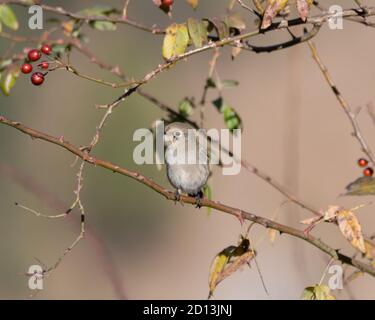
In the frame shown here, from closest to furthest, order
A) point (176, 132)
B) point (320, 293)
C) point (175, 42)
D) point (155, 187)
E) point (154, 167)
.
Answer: point (320, 293)
point (155, 187)
point (175, 42)
point (176, 132)
point (154, 167)

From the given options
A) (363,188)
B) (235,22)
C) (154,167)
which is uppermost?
(154,167)

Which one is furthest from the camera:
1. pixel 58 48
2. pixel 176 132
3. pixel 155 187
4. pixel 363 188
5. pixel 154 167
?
pixel 154 167

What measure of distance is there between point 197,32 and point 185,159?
51.0 inches

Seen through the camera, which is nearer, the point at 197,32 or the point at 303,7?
the point at 303,7

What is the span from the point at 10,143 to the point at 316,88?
2568mm

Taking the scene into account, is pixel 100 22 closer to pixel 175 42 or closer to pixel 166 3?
pixel 166 3

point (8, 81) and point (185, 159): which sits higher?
point (185, 159)

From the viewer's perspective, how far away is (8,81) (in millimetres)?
2496

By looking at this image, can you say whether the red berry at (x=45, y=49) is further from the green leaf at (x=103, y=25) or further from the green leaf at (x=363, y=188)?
the green leaf at (x=363, y=188)

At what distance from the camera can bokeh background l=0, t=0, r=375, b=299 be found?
18.7ft

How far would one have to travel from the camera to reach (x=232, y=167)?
2963 mm

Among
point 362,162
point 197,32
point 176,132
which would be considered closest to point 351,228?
point 197,32
